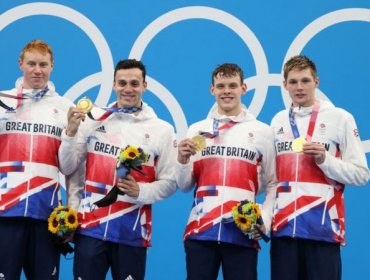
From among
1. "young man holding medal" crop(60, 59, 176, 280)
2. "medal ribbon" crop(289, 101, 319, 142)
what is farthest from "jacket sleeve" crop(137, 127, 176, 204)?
"medal ribbon" crop(289, 101, 319, 142)

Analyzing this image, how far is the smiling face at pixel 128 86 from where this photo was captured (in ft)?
15.6

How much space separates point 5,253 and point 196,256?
124 centimetres

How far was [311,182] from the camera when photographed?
4508 mm

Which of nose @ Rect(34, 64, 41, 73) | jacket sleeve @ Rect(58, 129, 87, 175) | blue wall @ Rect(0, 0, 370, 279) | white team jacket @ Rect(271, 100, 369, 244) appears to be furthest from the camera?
blue wall @ Rect(0, 0, 370, 279)

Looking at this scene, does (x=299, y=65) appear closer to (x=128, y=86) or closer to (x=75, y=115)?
(x=128, y=86)

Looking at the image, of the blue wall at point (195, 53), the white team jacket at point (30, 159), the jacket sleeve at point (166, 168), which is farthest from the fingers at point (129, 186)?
the blue wall at point (195, 53)

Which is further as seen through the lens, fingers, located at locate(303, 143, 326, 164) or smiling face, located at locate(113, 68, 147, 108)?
smiling face, located at locate(113, 68, 147, 108)

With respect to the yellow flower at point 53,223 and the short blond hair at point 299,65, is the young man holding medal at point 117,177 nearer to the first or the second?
the yellow flower at point 53,223

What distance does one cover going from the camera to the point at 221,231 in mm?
4484

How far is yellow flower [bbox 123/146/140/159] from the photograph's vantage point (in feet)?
14.3

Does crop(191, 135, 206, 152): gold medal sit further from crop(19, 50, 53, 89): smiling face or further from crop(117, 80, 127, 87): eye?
crop(19, 50, 53, 89): smiling face

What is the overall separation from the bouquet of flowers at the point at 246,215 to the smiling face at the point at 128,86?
3.39 feet

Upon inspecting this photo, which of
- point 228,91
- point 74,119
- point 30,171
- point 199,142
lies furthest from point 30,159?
point 228,91

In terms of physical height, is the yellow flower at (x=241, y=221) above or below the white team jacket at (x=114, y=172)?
below
